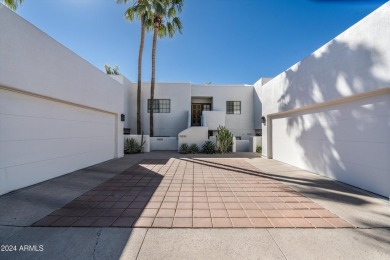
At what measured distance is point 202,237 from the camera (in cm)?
268

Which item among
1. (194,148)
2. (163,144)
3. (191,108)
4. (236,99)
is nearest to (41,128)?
(194,148)

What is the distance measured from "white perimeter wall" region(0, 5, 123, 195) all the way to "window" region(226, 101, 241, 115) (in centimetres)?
1156

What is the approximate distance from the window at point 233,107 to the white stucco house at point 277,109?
7.65m

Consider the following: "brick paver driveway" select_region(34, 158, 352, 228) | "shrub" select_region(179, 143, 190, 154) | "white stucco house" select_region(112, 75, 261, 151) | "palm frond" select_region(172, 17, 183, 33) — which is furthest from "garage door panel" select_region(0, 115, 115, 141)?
"palm frond" select_region(172, 17, 183, 33)

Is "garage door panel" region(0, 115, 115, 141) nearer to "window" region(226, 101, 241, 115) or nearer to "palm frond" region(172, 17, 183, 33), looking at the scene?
"palm frond" region(172, 17, 183, 33)

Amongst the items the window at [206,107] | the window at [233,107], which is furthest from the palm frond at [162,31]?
the window at [233,107]

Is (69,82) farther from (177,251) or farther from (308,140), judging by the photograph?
(308,140)

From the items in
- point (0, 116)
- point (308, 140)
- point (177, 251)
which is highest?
point (0, 116)

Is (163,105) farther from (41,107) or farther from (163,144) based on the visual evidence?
(41,107)

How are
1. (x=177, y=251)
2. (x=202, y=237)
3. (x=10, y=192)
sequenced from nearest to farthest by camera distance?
(x=177, y=251), (x=202, y=237), (x=10, y=192)

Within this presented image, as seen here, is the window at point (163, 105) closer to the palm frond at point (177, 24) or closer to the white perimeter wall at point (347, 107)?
the palm frond at point (177, 24)

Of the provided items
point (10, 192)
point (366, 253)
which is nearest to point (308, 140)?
point (366, 253)

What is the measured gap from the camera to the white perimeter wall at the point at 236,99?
56.0 feet

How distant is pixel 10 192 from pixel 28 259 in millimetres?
3049
